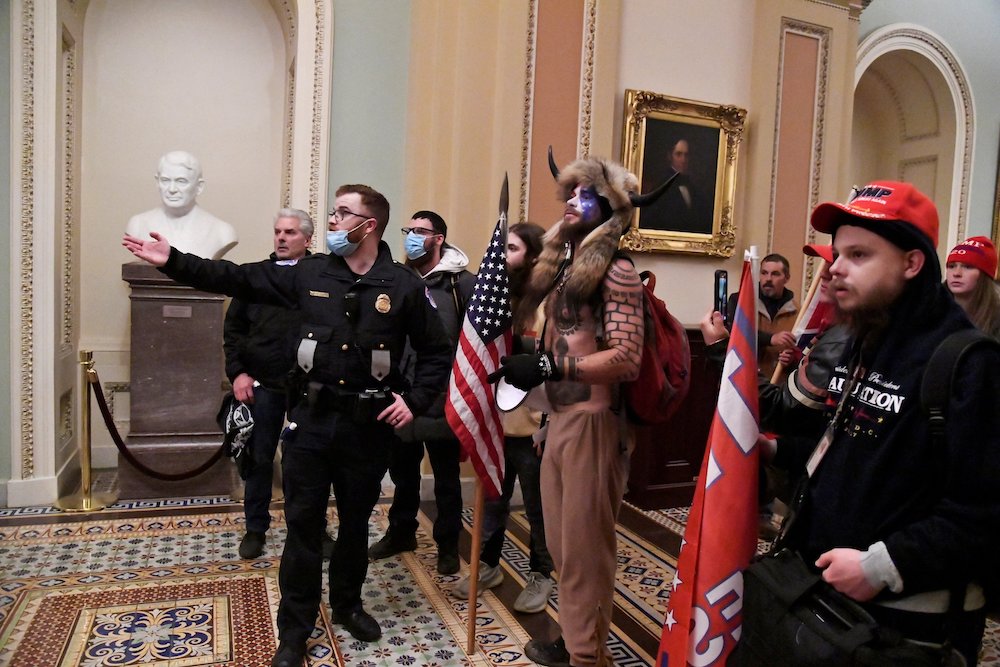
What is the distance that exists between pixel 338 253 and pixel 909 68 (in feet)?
26.6

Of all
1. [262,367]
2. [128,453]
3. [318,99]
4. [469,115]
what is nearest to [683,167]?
[469,115]

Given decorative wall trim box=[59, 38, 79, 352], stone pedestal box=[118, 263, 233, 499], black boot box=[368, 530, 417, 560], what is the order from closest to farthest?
black boot box=[368, 530, 417, 560]
stone pedestal box=[118, 263, 233, 499]
decorative wall trim box=[59, 38, 79, 352]

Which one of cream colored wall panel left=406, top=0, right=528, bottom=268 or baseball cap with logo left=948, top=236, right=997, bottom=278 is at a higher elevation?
cream colored wall panel left=406, top=0, right=528, bottom=268

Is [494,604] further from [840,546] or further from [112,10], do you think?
[112,10]

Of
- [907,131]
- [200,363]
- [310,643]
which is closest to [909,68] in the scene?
[907,131]

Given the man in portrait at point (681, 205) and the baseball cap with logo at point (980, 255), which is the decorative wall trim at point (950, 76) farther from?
the baseball cap with logo at point (980, 255)

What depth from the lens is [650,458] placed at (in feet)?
17.6

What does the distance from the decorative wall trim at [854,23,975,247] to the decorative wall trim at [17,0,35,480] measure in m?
7.49

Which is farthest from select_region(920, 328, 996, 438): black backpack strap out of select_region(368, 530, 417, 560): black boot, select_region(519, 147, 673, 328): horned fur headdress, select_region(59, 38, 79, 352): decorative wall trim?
select_region(59, 38, 79, 352): decorative wall trim

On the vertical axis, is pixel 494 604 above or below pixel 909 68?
below

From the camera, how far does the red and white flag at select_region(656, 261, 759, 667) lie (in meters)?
1.97

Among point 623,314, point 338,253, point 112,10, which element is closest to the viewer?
point 623,314

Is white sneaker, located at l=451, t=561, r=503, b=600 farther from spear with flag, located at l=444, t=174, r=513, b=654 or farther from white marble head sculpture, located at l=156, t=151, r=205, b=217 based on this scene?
white marble head sculpture, located at l=156, t=151, r=205, b=217

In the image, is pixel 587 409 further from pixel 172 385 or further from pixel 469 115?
pixel 172 385
